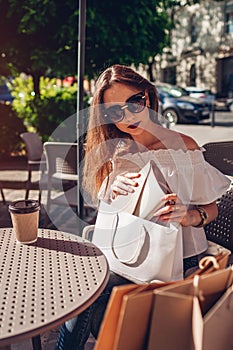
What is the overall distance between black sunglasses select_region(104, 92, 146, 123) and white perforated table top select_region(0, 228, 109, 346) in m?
0.57

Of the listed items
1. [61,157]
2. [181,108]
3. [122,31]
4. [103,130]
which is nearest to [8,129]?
[122,31]

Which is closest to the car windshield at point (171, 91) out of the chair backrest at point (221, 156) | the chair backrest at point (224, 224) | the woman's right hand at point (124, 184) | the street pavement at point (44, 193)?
the street pavement at point (44, 193)

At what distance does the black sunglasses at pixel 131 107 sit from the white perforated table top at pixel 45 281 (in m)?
0.57

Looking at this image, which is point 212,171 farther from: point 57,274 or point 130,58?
point 130,58

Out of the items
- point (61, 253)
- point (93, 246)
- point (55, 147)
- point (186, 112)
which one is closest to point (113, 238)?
point (93, 246)

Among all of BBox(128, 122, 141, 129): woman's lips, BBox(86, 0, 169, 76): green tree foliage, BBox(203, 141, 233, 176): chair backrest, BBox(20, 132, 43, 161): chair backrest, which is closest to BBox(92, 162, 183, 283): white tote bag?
BBox(128, 122, 141, 129): woman's lips

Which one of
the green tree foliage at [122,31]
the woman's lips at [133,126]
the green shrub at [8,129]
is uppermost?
the green tree foliage at [122,31]

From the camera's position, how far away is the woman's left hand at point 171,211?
170 cm

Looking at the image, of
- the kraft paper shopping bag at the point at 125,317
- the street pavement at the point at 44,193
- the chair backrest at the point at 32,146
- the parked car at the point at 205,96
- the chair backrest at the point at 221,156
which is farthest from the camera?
the parked car at the point at 205,96

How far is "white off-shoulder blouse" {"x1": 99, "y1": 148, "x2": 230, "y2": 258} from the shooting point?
1.83 meters

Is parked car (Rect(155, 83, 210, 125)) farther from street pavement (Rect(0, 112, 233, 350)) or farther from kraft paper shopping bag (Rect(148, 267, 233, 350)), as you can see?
kraft paper shopping bag (Rect(148, 267, 233, 350))

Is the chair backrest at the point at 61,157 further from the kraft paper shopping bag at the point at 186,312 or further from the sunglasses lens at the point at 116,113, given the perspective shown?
the kraft paper shopping bag at the point at 186,312

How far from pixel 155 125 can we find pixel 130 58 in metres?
5.58

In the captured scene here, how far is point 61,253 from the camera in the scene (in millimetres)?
1766
